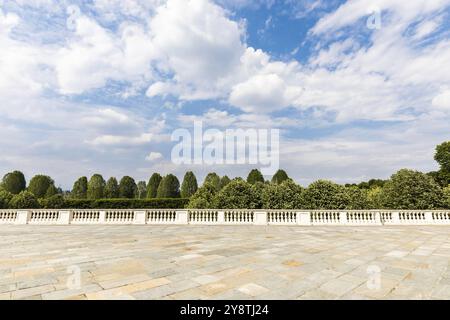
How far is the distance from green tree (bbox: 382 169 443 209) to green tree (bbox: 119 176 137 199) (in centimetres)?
3951

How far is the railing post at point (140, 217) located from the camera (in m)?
15.8

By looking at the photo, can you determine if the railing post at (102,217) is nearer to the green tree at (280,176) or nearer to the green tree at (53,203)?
the green tree at (53,203)

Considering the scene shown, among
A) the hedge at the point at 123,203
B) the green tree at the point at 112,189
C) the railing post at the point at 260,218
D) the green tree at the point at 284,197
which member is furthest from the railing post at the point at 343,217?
the green tree at the point at 112,189

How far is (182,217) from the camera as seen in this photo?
1595 centimetres

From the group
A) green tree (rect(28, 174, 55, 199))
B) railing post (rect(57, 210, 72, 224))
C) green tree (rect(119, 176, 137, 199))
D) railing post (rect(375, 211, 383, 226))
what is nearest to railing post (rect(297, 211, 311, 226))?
railing post (rect(375, 211, 383, 226))

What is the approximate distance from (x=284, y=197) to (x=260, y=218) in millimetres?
Result: 8452

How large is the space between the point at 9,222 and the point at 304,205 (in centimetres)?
2235

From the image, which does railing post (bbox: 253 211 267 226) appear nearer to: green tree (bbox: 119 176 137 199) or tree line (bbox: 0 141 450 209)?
tree line (bbox: 0 141 450 209)

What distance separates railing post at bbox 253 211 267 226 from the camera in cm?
1559

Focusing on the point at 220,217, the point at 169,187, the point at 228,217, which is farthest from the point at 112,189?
the point at 228,217
